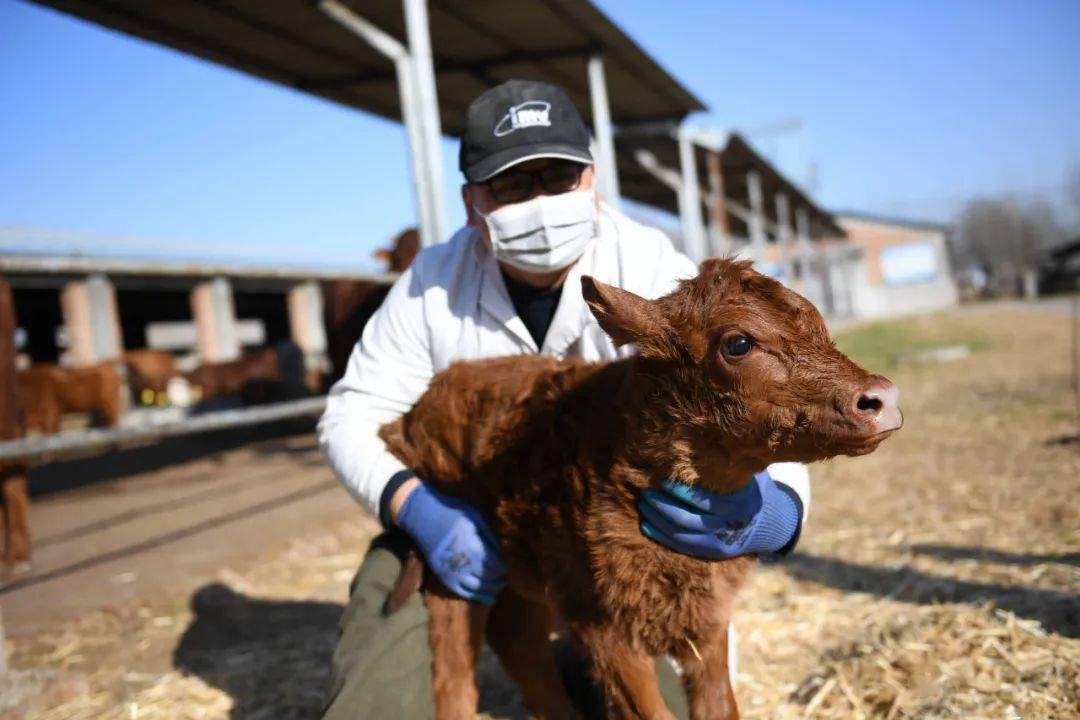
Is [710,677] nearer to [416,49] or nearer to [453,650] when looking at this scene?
[453,650]

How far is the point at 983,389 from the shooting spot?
34.0 ft

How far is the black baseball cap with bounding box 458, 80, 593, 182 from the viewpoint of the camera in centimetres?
291

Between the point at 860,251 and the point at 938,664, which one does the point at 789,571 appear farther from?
the point at 860,251

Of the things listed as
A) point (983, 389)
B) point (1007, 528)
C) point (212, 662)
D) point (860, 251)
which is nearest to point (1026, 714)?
point (1007, 528)

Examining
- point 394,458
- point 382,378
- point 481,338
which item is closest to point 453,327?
point 481,338

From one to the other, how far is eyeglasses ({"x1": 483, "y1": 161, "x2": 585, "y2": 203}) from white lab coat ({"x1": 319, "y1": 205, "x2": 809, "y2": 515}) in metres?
0.23

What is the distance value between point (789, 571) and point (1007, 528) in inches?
50.9

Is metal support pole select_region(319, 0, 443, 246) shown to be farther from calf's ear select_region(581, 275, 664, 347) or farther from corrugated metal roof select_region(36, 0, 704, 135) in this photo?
calf's ear select_region(581, 275, 664, 347)

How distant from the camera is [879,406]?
6.12 ft

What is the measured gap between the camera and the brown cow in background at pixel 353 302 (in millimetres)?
6609

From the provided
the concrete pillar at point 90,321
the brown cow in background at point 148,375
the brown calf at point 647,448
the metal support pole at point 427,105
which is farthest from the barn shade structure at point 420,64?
the brown cow in background at point 148,375

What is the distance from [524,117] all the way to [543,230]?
43 centimetres

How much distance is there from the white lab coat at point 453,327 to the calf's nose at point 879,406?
3.93 ft

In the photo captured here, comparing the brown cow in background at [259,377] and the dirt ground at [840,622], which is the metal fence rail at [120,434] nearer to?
the dirt ground at [840,622]
